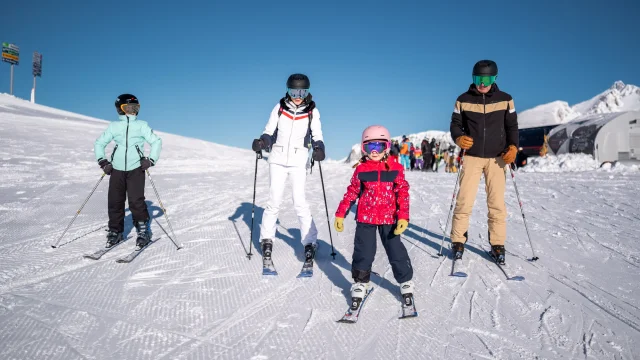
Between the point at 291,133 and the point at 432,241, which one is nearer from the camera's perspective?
the point at 291,133

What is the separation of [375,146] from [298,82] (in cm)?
153

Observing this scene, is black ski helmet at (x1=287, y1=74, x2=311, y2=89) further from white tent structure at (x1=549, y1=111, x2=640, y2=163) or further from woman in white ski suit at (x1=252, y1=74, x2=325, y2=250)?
white tent structure at (x1=549, y1=111, x2=640, y2=163)

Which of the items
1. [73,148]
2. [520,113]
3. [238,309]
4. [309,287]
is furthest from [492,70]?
[520,113]

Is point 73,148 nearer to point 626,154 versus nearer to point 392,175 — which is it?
point 392,175

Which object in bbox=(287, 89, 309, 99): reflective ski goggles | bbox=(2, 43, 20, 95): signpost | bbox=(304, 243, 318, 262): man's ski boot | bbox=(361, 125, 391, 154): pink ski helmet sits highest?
bbox=(2, 43, 20, 95): signpost

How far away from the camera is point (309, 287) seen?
420 cm

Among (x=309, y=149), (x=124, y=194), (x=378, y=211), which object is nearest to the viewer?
(x=378, y=211)

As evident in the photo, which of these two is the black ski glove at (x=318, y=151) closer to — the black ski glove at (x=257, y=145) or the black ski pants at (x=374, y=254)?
the black ski glove at (x=257, y=145)

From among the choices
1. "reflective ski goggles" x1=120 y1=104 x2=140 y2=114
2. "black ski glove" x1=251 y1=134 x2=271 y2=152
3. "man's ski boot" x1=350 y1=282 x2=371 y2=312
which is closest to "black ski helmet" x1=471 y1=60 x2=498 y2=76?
"black ski glove" x1=251 y1=134 x2=271 y2=152

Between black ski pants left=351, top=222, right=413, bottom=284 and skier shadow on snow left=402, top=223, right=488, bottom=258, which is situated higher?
black ski pants left=351, top=222, right=413, bottom=284

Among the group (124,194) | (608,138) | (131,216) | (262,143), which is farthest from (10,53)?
(608,138)

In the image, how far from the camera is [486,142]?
195 inches

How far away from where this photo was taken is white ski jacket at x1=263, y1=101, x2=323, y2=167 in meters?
4.84

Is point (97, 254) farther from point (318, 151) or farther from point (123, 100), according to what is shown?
point (318, 151)
